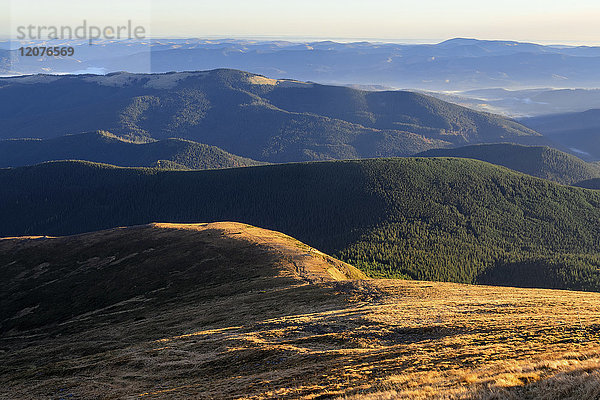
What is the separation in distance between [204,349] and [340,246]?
155106 mm

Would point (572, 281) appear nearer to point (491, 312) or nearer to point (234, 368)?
point (491, 312)

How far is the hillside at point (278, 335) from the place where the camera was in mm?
30453

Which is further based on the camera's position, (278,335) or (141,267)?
(141,267)

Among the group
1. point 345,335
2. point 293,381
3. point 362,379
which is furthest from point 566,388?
point 345,335

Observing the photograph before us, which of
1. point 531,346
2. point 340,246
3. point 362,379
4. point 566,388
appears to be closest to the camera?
point 566,388

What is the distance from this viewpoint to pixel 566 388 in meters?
24.2

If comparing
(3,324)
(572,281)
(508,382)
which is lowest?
(572,281)

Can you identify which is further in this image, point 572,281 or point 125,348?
point 572,281

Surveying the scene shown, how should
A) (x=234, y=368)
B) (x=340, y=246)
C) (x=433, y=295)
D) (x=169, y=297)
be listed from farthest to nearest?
(x=340, y=246)
(x=169, y=297)
(x=433, y=295)
(x=234, y=368)

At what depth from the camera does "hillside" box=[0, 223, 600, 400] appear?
3045 cm

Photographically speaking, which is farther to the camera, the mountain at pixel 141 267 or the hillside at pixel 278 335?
the mountain at pixel 141 267

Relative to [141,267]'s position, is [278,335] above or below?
above

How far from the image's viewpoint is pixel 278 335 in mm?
47219

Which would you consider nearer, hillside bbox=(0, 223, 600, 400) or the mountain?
A: hillside bbox=(0, 223, 600, 400)
